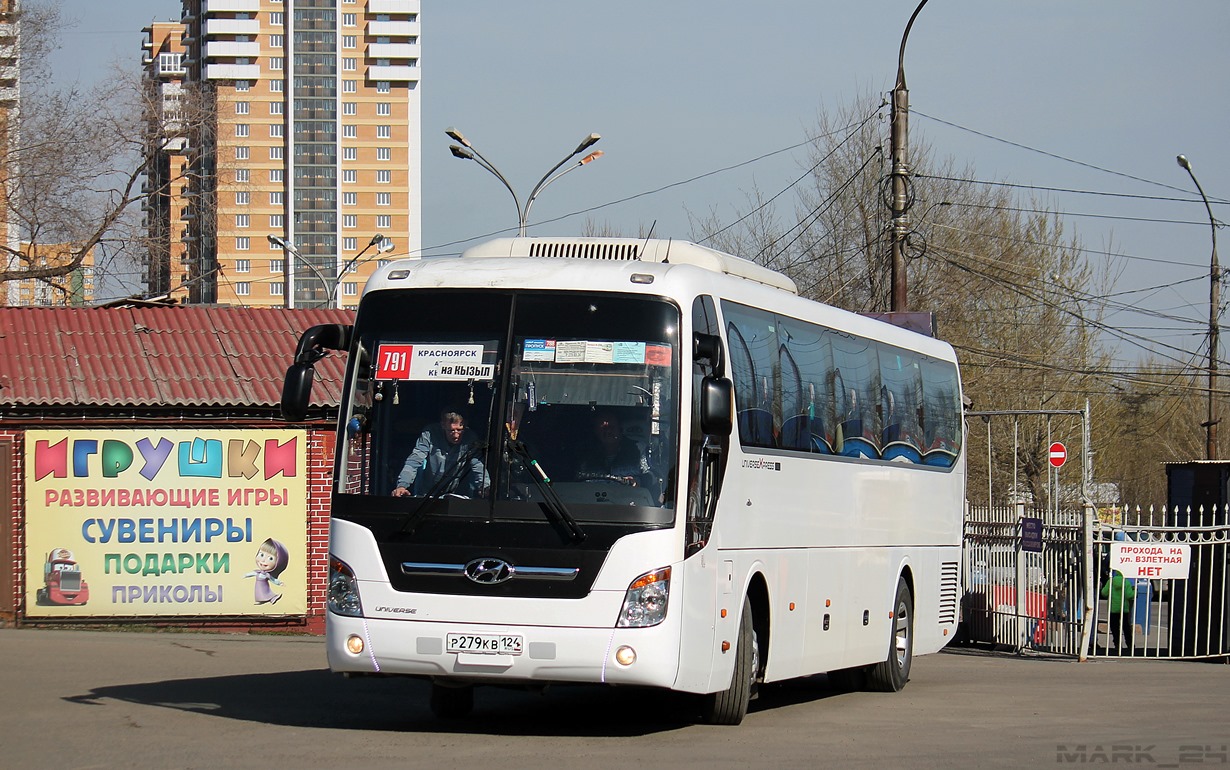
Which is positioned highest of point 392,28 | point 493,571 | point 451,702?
point 392,28

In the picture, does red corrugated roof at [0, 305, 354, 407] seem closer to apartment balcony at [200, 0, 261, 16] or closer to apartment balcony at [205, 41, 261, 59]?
apartment balcony at [205, 41, 261, 59]

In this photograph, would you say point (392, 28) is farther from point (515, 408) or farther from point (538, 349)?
point (515, 408)

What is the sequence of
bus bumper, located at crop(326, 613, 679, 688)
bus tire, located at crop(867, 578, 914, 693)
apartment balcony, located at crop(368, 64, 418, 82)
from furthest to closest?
1. apartment balcony, located at crop(368, 64, 418, 82)
2. bus tire, located at crop(867, 578, 914, 693)
3. bus bumper, located at crop(326, 613, 679, 688)

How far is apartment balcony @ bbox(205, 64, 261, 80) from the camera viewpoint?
13850 cm

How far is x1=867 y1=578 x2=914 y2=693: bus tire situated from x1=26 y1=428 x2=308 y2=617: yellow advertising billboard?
10042mm

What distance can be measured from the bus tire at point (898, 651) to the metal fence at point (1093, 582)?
5092 mm

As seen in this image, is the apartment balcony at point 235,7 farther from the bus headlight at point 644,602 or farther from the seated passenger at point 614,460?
the bus headlight at point 644,602

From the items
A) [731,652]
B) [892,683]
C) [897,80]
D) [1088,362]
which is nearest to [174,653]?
[892,683]

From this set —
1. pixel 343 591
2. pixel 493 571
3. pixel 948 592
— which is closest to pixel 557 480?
pixel 493 571

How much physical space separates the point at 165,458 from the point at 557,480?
13.4 m

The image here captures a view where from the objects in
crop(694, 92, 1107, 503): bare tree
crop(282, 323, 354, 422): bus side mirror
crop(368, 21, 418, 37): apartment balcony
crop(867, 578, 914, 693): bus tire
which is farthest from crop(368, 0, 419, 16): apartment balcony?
crop(282, 323, 354, 422): bus side mirror

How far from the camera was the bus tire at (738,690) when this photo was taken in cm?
1096

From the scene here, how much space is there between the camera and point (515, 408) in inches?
394

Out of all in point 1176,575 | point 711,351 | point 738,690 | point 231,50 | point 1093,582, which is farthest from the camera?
point 231,50
